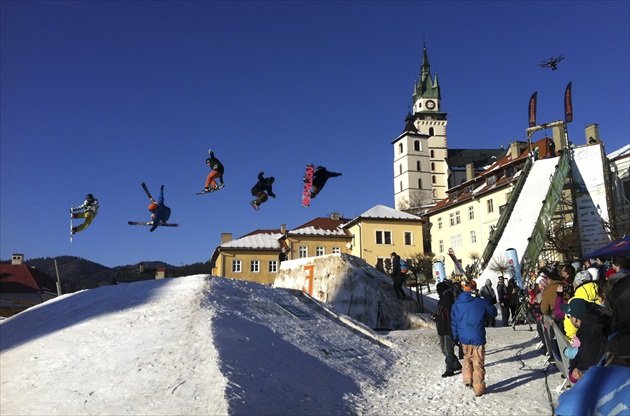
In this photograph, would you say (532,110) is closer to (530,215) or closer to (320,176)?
(530,215)

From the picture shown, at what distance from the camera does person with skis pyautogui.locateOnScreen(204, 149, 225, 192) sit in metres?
16.1

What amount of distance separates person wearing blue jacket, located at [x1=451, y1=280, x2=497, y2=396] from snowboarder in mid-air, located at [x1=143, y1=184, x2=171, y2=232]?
37.5 ft

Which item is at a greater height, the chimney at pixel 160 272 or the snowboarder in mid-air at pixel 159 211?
the snowboarder in mid-air at pixel 159 211

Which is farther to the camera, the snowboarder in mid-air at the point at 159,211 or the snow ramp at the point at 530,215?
the snow ramp at the point at 530,215

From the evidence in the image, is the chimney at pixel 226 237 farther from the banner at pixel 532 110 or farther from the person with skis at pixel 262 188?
the person with skis at pixel 262 188

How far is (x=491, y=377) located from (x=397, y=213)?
5081 centimetres

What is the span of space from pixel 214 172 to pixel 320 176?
355 cm

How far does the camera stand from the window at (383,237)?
57.2 meters

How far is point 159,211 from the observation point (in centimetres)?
1683

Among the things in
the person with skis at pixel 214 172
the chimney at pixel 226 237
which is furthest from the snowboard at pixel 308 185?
the chimney at pixel 226 237

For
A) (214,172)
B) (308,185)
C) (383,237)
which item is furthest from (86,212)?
(383,237)

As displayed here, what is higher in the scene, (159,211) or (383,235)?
(383,235)

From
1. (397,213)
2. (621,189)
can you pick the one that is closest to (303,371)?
(621,189)

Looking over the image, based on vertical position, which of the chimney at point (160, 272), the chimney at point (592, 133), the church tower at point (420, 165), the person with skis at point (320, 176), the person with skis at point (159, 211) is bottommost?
the chimney at point (160, 272)
